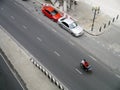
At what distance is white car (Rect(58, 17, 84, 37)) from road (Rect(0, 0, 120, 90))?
27.5 inches

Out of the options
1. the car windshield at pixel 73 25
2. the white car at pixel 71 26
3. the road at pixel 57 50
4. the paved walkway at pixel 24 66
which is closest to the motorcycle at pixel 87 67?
the road at pixel 57 50

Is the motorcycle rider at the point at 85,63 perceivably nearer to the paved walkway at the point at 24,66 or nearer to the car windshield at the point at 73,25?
the paved walkway at the point at 24,66

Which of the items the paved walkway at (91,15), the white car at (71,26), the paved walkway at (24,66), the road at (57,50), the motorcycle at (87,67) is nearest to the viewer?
the paved walkway at (24,66)

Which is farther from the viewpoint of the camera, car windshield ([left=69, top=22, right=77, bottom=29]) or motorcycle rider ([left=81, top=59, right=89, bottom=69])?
car windshield ([left=69, top=22, right=77, bottom=29])

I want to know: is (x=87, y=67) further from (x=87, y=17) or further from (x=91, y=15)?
(x=91, y=15)

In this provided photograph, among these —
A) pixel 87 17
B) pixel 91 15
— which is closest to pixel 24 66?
pixel 87 17

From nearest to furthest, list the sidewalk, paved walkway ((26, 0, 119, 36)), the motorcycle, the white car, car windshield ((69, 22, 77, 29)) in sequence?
the motorcycle < the white car < car windshield ((69, 22, 77, 29)) < the sidewalk < paved walkway ((26, 0, 119, 36))

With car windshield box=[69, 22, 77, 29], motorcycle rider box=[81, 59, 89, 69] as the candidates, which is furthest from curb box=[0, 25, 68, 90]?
car windshield box=[69, 22, 77, 29]

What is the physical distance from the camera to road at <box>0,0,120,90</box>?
28.9m

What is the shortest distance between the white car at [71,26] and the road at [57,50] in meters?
0.70

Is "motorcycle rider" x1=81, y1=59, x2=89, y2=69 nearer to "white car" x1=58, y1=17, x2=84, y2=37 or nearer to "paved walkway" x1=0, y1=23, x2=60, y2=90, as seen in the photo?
"paved walkway" x1=0, y1=23, x2=60, y2=90

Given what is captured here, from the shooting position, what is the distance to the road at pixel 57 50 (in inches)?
1136

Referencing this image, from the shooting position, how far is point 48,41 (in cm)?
3450

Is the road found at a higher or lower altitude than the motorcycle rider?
lower
